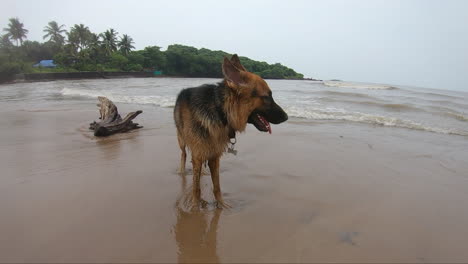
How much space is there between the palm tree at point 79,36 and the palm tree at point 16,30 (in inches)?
497

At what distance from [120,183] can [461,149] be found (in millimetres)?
7804

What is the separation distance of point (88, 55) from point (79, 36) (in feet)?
34.9

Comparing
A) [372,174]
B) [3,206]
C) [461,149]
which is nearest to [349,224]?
[372,174]

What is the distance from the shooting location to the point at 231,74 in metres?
2.75

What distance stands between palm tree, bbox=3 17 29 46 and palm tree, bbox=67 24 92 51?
41.4 ft

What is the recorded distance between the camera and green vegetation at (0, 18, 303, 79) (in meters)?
48.5

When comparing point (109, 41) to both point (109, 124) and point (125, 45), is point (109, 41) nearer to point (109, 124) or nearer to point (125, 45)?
point (125, 45)

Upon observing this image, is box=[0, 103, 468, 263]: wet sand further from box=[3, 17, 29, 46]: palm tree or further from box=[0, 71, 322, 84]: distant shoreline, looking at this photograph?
box=[3, 17, 29, 46]: palm tree

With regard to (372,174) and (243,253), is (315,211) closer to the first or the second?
(243,253)

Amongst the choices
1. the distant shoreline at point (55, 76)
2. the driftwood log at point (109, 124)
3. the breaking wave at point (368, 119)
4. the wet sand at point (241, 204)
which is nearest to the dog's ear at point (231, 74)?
the wet sand at point (241, 204)

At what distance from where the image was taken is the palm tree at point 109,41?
61469 millimetres

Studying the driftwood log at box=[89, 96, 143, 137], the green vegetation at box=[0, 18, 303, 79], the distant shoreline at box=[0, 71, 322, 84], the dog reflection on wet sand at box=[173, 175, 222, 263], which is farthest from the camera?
the green vegetation at box=[0, 18, 303, 79]

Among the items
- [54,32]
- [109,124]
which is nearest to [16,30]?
[54,32]

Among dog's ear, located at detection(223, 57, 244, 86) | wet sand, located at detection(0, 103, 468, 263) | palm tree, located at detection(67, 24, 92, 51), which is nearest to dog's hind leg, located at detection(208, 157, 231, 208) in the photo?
wet sand, located at detection(0, 103, 468, 263)
